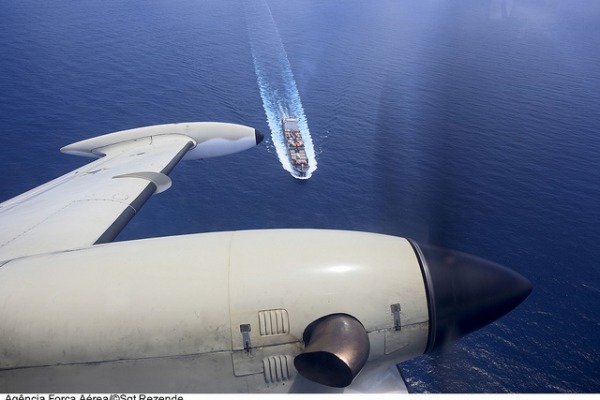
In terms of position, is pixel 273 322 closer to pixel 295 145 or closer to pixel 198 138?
pixel 198 138

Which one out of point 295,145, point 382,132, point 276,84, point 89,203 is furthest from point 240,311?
point 276,84

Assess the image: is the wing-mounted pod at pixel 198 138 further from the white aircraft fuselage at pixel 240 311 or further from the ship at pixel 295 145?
the ship at pixel 295 145

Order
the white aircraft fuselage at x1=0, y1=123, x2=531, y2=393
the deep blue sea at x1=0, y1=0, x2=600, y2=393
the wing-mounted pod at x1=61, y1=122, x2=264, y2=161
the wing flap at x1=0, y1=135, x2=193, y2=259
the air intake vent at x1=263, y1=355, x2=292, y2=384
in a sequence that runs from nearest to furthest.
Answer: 1. the white aircraft fuselage at x1=0, y1=123, x2=531, y2=393
2. the air intake vent at x1=263, y1=355, x2=292, y2=384
3. the wing flap at x1=0, y1=135, x2=193, y2=259
4. the wing-mounted pod at x1=61, y1=122, x2=264, y2=161
5. the deep blue sea at x1=0, y1=0, x2=600, y2=393

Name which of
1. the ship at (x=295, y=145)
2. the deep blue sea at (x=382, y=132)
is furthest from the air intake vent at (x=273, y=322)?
the ship at (x=295, y=145)

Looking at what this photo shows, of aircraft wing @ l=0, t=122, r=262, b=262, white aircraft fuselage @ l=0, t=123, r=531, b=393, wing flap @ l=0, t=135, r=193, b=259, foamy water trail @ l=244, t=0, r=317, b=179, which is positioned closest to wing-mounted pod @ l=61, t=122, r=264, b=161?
aircraft wing @ l=0, t=122, r=262, b=262

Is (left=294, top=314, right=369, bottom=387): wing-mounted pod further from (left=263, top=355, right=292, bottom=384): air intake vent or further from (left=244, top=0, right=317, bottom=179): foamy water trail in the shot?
(left=244, top=0, right=317, bottom=179): foamy water trail

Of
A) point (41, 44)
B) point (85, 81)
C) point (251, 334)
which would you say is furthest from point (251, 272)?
point (41, 44)
